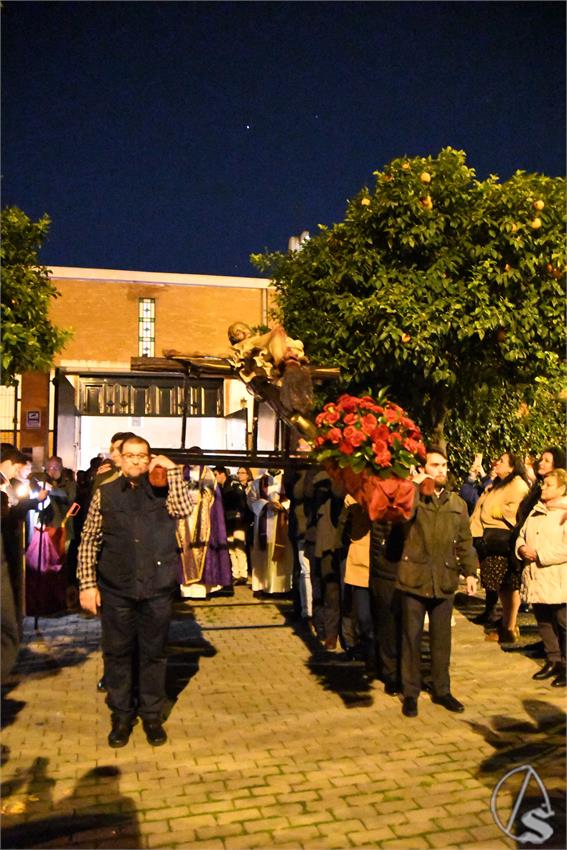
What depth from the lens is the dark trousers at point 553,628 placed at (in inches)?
269

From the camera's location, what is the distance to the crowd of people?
5.36 metres

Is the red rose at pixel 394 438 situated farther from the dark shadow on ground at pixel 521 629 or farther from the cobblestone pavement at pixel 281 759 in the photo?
the dark shadow on ground at pixel 521 629

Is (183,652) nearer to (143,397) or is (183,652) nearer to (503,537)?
(503,537)

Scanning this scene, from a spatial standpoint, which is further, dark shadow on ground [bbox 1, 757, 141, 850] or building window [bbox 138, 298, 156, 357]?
building window [bbox 138, 298, 156, 357]

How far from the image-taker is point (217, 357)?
731 centimetres

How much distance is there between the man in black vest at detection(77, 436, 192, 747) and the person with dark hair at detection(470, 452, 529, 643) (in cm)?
405

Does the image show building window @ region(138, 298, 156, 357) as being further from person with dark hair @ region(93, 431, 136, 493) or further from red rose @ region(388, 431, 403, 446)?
red rose @ region(388, 431, 403, 446)

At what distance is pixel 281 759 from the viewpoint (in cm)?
493

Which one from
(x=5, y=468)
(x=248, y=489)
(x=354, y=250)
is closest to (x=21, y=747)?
(x=5, y=468)

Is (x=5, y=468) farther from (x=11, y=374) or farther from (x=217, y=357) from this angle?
(x=11, y=374)

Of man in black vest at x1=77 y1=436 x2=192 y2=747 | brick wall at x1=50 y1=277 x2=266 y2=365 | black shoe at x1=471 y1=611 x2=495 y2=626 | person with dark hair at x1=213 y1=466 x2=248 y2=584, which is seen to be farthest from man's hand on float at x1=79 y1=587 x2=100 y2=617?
brick wall at x1=50 y1=277 x2=266 y2=365

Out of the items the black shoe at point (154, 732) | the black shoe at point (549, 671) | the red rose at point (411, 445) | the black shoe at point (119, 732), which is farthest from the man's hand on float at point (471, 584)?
the black shoe at point (119, 732)

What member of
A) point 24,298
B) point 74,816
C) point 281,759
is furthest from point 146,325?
point 74,816

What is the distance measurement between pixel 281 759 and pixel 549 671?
9.90ft
